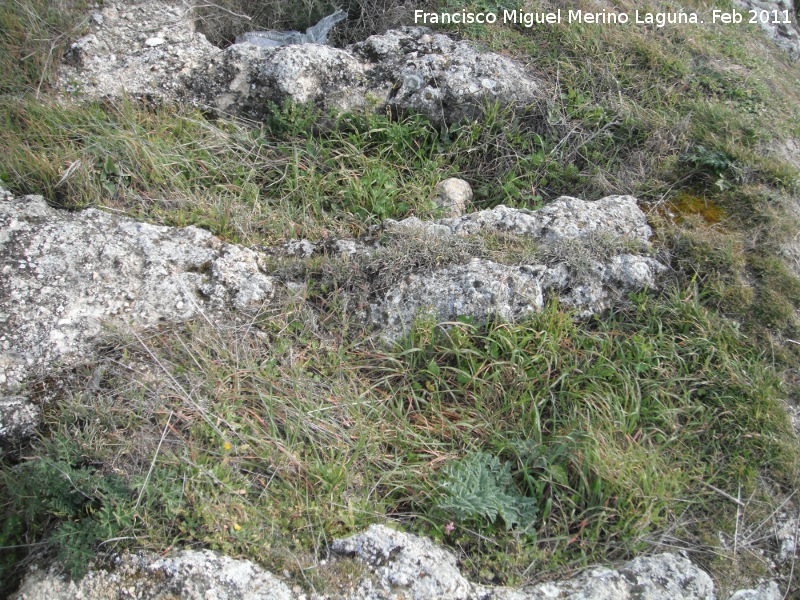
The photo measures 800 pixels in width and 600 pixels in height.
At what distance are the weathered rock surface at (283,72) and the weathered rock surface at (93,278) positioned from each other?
1221mm

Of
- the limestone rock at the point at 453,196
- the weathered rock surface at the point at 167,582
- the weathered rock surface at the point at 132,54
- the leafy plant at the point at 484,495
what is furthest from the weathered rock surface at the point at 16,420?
the limestone rock at the point at 453,196

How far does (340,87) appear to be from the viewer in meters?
3.83

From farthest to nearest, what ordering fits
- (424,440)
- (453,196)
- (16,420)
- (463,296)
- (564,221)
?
(453,196), (564,221), (463,296), (424,440), (16,420)

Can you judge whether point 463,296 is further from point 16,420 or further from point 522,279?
point 16,420

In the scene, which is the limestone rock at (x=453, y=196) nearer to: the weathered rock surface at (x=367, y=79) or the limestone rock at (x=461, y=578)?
the weathered rock surface at (x=367, y=79)

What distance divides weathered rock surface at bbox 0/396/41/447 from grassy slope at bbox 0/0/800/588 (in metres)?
0.07

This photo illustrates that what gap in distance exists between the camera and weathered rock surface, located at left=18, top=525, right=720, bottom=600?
1.90 meters

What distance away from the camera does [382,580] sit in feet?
6.56

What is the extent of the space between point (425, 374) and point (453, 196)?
135 centimetres

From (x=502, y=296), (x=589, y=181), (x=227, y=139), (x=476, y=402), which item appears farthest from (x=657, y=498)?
(x=227, y=139)

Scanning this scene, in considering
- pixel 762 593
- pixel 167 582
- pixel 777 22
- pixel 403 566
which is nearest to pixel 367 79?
pixel 403 566

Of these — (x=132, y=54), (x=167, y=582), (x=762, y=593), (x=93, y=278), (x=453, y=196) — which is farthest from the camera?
(x=132, y=54)

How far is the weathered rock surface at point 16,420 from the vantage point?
233 cm

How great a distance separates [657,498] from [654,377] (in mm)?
631
